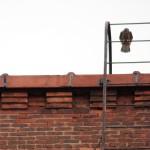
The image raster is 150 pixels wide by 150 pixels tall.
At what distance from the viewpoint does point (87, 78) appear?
7.07 m

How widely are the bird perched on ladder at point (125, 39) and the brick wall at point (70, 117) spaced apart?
0.56m

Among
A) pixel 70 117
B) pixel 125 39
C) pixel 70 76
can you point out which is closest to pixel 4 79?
pixel 70 76

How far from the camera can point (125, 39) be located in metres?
6.98

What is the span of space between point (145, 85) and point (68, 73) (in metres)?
1.14

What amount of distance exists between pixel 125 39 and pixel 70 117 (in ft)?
4.63

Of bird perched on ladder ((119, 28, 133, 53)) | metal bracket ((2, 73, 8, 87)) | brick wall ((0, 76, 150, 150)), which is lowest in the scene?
brick wall ((0, 76, 150, 150))

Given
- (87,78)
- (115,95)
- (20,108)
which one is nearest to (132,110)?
(115,95)

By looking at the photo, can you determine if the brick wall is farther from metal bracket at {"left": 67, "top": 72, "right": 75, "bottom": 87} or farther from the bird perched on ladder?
the bird perched on ladder

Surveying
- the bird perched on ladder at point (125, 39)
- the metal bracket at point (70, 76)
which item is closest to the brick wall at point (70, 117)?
the metal bracket at point (70, 76)

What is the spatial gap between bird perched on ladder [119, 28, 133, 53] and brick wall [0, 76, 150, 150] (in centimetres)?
56

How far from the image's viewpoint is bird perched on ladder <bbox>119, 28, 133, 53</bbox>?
694 centimetres

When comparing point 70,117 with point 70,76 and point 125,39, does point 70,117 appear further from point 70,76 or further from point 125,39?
point 125,39

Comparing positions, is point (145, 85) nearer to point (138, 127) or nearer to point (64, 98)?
point (138, 127)

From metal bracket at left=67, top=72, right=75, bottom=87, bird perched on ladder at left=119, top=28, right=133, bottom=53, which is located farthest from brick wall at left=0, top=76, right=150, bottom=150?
bird perched on ladder at left=119, top=28, right=133, bottom=53
